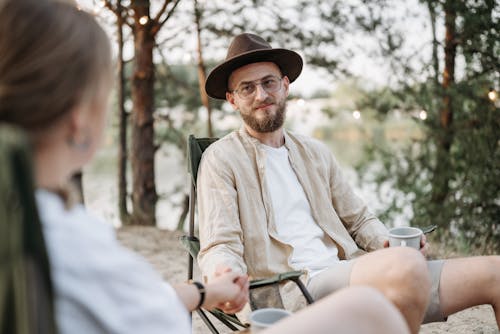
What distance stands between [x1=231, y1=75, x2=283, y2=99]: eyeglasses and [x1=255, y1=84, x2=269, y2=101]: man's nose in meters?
0.01

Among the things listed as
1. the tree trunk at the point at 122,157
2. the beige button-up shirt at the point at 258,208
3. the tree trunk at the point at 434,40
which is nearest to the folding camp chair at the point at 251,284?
the beige button-up shirt at the point at 258,208

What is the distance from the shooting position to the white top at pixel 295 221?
7.39ft

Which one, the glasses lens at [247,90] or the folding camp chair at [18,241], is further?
the glasses lens at [247,90]

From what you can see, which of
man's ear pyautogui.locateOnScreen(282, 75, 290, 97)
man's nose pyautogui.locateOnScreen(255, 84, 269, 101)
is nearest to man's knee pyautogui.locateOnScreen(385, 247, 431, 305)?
man's nose pyautogui.locateOnScreen(255, 84, 269, 101)

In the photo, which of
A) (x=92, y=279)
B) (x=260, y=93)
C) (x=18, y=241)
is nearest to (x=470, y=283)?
(x=260, y=93)

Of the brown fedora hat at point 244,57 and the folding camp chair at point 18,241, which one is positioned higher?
the brown fedora hat at point 244,57

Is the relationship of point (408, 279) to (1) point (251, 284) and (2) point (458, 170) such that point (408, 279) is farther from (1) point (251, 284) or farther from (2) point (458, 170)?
(2) point (458, 170)

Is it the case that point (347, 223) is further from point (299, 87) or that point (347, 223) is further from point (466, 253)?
point (299, 87)

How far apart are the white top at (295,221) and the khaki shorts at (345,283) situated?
0.12 metres

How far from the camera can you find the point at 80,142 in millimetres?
926

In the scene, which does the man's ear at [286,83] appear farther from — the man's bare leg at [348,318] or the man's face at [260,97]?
the man's bare leg at [348,318]

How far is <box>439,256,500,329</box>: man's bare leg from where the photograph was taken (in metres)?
1.91

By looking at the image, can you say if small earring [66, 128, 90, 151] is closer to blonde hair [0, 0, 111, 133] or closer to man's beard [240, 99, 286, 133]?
blonde hair [0, 0, 111, 133]

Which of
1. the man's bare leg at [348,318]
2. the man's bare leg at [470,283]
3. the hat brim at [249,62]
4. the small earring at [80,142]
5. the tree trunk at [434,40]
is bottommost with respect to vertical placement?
the man's bare leg at [470,283]
